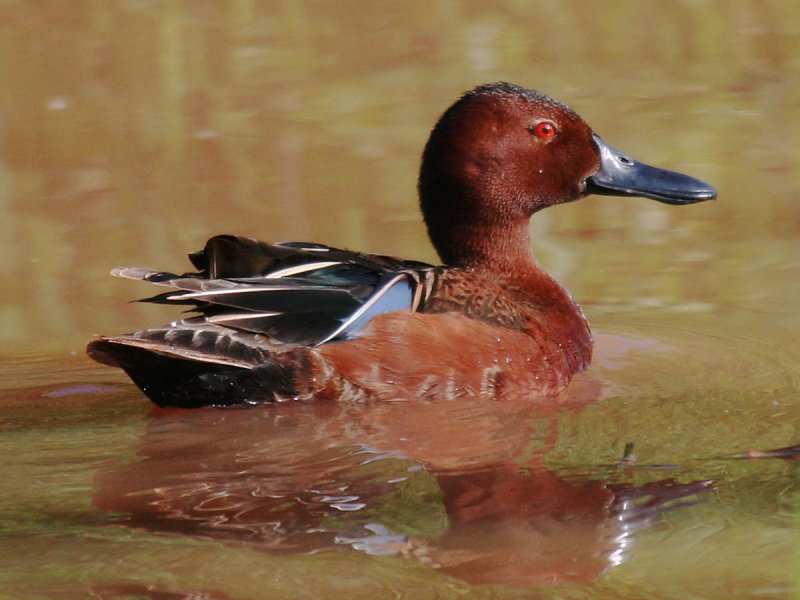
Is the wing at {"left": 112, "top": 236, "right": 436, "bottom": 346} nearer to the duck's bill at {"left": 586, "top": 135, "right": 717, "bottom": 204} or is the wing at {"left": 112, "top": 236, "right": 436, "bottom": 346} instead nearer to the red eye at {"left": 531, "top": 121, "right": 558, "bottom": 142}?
the red eye at {"left": 531, "top": 121, "right": 558, "bottom": 142}

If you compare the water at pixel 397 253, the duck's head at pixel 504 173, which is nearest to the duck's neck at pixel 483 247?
the duck's head at pixel 504 173

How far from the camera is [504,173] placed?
704 centimetres

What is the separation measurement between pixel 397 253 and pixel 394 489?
3.42 m

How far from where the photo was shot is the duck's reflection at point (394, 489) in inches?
178

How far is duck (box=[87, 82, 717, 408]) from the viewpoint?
618cm

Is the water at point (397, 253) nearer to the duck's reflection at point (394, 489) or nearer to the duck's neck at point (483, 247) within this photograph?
the duck's reflection at point (394, 489)

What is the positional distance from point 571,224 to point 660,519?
435 centimetres

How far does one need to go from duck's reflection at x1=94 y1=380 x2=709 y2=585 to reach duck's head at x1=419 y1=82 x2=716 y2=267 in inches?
41.0

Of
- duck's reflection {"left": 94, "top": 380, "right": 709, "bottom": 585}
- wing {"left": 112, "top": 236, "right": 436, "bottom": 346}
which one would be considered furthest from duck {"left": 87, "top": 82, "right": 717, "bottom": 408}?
duck's reflection {"left": 94, "top": 380, "right": 709, "bottom": 585}

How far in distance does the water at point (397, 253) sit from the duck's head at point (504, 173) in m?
0.79

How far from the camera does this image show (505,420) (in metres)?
6.11

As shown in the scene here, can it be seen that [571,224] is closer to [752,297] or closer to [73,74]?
[752,297]

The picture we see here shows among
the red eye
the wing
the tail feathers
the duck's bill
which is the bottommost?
the tail feathers

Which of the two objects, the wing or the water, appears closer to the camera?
the water
